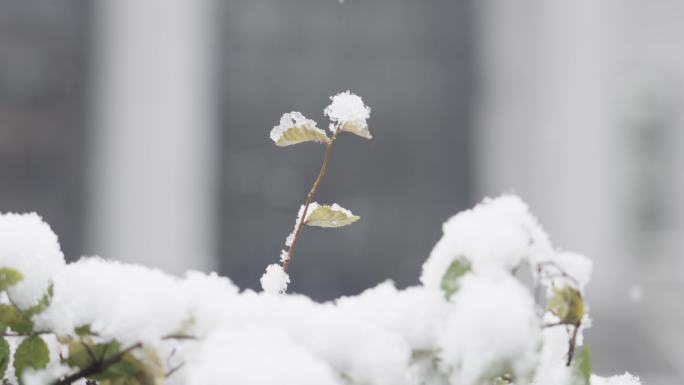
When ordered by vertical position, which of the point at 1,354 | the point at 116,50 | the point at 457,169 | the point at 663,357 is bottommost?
the point at 663,357

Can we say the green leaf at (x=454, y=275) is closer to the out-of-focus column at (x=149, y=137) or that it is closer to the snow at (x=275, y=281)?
the snow at (x=275, y=281)

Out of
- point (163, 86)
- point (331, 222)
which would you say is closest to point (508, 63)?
point (163, 86)

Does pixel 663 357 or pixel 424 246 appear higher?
pixel 424 246

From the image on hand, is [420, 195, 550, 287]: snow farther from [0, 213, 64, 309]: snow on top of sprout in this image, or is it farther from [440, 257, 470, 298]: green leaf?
[0, 213, 64, 309]: snow on top of sprout

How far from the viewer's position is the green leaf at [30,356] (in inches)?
14.0

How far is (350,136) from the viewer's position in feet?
13.8

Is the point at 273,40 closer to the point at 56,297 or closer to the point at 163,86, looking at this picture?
the point at 163,86

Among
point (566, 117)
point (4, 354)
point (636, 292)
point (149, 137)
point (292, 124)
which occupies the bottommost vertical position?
point (636, 292)

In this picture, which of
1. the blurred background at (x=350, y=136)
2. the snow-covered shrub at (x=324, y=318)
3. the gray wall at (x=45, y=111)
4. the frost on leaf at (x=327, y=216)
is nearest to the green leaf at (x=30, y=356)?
the snow-covered shrub at (x=324, y=318)

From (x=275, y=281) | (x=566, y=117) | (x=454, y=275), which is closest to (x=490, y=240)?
(x=454, y=275)

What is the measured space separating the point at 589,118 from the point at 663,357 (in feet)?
3.97

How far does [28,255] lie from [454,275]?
A: 16 centimetres

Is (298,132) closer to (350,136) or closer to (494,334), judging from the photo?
(494,334)

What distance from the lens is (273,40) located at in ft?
14.8
